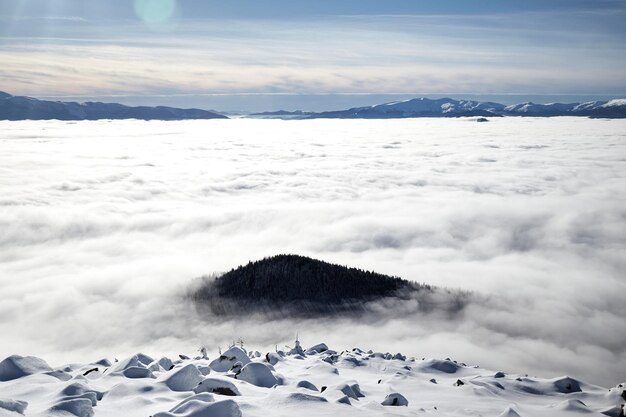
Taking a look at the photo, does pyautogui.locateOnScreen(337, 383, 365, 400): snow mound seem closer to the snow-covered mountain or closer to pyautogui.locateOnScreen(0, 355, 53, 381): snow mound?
the snow-covered mountain

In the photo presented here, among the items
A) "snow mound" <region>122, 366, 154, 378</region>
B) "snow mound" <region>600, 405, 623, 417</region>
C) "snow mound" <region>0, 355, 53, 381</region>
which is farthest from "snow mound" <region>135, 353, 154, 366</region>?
"snow mound" <region>600, 405, 623, 417</region>

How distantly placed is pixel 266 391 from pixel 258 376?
1875 mm

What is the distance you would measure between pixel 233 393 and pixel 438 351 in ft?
531

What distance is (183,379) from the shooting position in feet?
61.8

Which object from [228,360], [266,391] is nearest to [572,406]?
[266,391]

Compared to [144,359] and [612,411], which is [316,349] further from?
[612,411]

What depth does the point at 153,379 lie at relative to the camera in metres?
19.5

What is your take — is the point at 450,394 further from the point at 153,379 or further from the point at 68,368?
the point at 68,368

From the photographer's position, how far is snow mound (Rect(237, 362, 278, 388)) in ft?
69.1

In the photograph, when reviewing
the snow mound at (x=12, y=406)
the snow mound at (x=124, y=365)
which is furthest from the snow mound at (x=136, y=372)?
the snow mound at (x=12, y=406)

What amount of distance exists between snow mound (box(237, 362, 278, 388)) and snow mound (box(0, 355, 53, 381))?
8246 mm

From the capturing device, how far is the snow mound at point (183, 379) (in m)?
18.5

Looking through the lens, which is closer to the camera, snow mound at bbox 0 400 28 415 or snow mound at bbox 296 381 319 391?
snow mound at bbox 0 400 28 415

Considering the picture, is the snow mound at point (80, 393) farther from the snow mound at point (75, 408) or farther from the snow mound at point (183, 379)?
the snow mound at point (183, 379)
